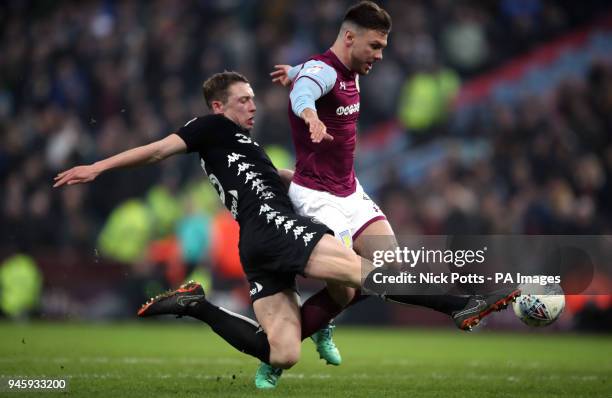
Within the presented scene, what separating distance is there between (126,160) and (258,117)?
8.94 meters

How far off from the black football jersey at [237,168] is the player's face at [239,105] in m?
0.09

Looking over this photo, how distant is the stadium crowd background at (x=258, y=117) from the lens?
12.9 meters

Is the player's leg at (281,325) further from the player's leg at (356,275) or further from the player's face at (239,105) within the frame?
the player's face at (239,105)

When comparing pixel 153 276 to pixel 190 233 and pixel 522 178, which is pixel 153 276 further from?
pixel 522 178

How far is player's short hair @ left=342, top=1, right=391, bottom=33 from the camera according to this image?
21.4 ft

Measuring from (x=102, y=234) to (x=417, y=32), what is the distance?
5531 mm

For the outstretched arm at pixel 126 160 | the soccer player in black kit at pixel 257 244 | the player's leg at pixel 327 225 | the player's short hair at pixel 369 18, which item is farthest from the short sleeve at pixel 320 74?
the outstretched arm at pixel 126 160

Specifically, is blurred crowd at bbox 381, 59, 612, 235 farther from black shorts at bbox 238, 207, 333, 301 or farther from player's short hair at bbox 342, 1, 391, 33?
black shorts at bbox 238, 207, 333, 301

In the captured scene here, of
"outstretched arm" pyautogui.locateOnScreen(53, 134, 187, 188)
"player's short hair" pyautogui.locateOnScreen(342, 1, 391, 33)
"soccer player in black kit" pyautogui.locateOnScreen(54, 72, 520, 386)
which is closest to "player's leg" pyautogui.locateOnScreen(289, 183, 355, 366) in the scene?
"soccer player in black kit" pyautogui.locateOnScreen(54, 72, 520, 386)

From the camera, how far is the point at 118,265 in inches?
514

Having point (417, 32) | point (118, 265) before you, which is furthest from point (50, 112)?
point (417, 32)

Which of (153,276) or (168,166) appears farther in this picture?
(168,166)

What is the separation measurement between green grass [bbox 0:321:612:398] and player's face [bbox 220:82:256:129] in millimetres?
1754

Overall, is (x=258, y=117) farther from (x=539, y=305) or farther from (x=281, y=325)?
(x=539, y=305)
